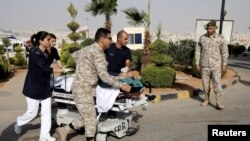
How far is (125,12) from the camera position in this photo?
13.3 m

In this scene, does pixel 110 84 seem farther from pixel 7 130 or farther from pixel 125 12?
pixel 125 12

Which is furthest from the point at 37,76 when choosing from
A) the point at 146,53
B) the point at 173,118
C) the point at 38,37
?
the point at 146,53

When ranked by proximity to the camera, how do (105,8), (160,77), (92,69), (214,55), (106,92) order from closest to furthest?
(92,69) < (106,92) < (214,55) < (160,77) < (105,8)

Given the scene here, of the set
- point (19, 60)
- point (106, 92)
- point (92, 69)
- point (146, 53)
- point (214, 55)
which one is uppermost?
point (92, 69)

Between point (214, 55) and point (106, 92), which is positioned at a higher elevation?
point (214, 55)

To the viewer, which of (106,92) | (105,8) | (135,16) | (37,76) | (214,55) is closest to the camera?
(106,92)

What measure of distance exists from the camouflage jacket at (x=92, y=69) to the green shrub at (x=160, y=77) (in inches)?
191

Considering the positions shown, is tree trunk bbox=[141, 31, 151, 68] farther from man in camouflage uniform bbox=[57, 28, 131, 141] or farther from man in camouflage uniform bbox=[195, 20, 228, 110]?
man in camouflage uniform bbox=[57, 28, 131, 141]

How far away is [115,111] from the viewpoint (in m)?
5.35

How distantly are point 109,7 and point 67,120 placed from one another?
40.0ft

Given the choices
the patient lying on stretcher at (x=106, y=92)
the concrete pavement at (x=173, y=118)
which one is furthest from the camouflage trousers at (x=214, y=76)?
A: the patient lying on stretcher at (x=106, y=92)

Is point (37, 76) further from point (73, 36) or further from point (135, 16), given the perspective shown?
point (73, 36)

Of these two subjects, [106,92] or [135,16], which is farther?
[135,16]

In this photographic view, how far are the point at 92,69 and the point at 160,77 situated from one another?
197 inches
